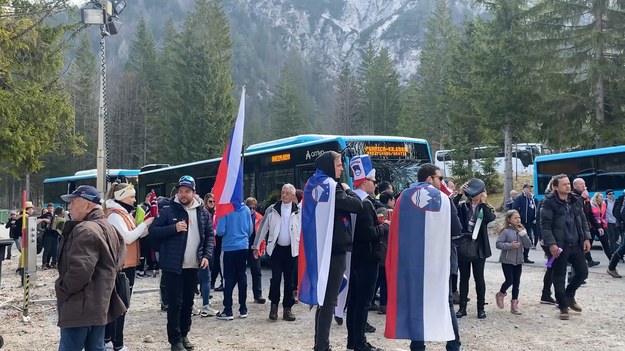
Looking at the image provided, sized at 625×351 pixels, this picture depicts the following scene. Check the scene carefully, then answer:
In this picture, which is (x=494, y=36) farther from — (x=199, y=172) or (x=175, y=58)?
(x=175, y=58)

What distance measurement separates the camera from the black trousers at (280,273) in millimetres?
8891

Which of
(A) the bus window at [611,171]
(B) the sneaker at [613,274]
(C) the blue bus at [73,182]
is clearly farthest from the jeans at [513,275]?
(C) the blue bus at [73,182]

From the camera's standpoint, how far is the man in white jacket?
8.89 metres

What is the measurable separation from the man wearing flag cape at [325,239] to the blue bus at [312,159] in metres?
8.02

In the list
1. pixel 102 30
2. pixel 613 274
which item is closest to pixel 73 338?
pixel 613 274

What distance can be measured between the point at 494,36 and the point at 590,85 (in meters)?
6.29

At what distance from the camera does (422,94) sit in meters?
59.7

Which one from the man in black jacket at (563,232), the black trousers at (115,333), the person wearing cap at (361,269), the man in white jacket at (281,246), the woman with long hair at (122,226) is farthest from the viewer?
the man in white jacket at (281,246)

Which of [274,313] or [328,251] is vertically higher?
[328,251]

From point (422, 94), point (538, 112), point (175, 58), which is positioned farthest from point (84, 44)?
point (538, 112)

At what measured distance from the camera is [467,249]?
8.55m

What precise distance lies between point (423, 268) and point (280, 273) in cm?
367

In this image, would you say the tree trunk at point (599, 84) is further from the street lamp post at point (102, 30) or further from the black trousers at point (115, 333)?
the black trousers at point (115, 333)

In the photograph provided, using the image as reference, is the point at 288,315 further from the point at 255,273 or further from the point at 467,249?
the point at 467,249
